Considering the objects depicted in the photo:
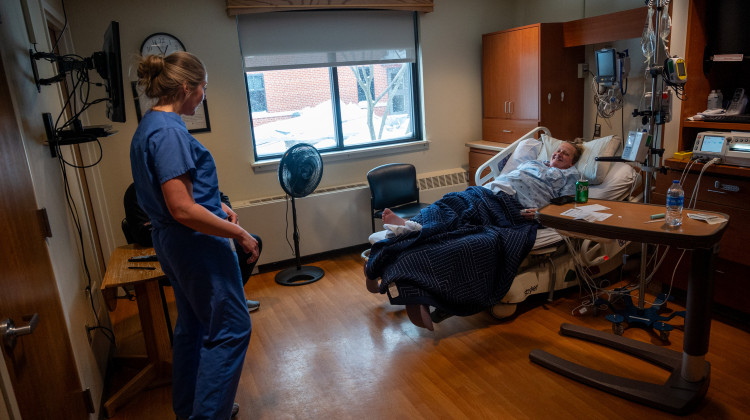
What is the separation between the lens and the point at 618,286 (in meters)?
3.29

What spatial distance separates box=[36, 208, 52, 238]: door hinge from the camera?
1871 millimetres

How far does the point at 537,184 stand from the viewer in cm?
327

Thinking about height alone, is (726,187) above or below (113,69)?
below

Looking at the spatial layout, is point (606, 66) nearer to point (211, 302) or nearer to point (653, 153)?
point (653, 153)

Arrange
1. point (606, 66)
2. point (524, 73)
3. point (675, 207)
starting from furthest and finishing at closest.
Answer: point (524, 73) < point (606, 66) < point (675, 207)

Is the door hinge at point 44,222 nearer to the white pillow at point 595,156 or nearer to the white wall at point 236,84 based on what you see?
the white wall at point 236,84

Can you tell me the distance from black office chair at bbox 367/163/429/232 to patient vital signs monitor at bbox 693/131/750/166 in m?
1.88

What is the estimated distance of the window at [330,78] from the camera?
12.8 ft

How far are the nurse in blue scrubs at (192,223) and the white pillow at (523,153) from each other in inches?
94.7

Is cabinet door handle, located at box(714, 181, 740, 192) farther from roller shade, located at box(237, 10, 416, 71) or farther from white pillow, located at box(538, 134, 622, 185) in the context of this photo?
roller shade, located at box(237, 10, 416, 71)

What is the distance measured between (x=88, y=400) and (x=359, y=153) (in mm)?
2782

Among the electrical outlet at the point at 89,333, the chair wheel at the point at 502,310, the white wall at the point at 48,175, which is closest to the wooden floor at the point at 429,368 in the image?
the chair wheel at the point at 502,310

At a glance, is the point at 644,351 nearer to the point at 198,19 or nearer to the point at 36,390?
the point at 36,390

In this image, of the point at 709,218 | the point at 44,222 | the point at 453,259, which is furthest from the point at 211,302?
the point at 709,218
